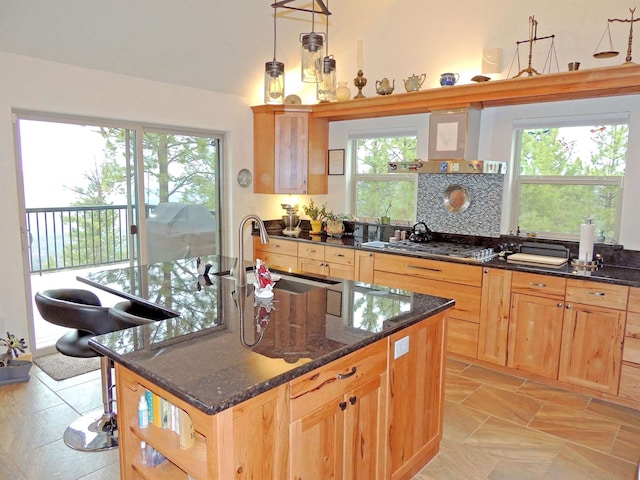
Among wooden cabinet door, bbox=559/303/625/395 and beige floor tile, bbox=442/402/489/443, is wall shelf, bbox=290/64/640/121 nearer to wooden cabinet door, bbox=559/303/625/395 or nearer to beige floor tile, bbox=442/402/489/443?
wooden cabinet door, bbox=559/303/625/395

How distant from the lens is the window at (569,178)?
3.66 meters

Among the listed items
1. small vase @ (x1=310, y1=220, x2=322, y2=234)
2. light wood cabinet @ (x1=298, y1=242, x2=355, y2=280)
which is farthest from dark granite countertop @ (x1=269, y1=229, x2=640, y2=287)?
small vase @ (x1=310, y1=220, x2=322, y2=234)

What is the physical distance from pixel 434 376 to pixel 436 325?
269mm

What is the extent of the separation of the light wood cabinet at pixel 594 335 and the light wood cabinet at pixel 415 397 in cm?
141

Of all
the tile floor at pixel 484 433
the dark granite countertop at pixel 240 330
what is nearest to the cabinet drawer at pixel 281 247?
the dark granite countertop at pixel 240 330

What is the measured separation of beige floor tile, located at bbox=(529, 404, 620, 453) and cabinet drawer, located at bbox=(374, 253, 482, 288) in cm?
105

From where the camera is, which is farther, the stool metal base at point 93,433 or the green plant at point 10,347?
the green plant at point 10,347

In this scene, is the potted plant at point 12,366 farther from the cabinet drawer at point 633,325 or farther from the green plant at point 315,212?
the cabinet drawer at point 633,325

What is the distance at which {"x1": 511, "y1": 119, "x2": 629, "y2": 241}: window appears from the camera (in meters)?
3.66

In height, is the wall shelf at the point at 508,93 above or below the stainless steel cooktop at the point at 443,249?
above

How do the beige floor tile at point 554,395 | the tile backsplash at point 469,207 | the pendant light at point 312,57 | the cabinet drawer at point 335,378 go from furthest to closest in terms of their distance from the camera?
the tile backsplash at point 469,207
the beige floor tile at point 554,395
the pendant light at point 312,57
the cabinet drawer at point 335,378

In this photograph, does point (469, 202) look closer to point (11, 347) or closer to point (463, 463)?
point (463, 463)

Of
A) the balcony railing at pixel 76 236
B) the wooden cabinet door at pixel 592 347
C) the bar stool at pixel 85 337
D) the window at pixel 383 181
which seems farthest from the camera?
the window at pixel 383 181

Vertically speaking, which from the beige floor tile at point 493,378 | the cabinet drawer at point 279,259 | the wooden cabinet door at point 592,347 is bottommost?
the beige floor tile at point 493,378
